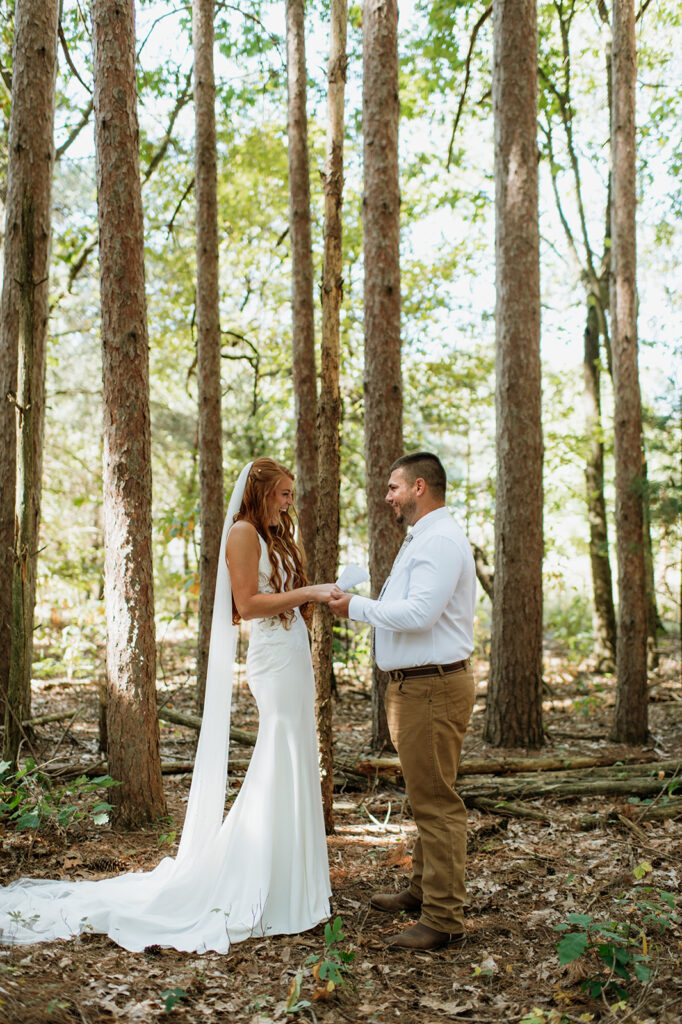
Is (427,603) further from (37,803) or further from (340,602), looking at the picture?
(37,803)

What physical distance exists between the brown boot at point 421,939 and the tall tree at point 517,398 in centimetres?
453

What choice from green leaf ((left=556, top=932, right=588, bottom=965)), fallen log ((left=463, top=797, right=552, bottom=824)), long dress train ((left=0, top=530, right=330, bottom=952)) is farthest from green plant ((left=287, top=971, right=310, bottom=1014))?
fallen log ((left=463, top=797, right=552, bottom=824))

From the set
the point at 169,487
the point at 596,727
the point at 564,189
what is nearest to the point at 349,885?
the point at 596,727

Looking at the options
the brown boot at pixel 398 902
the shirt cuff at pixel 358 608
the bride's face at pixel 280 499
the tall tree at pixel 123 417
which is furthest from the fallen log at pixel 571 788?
the bride's face at pixel 280 499

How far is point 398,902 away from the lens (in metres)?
4.76

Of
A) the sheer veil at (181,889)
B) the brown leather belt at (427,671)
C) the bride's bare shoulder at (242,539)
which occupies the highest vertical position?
the bride's bare shoulder at (242,539)

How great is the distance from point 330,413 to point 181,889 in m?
3.10

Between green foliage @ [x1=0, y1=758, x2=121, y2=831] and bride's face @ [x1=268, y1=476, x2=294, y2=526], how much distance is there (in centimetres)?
207

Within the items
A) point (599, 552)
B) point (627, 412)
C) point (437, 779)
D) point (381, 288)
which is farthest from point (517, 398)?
point (599, 552)

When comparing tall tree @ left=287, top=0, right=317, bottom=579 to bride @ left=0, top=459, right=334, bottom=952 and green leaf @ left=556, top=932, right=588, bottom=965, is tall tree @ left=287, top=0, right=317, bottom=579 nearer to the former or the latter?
bride @ left=0, top=459, right=334, bottom=952

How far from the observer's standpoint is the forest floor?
359 centimetres

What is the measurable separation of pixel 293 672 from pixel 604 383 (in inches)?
799

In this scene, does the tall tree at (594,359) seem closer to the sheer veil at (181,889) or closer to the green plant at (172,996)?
the sheer veil at (181,889)

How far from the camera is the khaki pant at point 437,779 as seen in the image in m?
4.29
